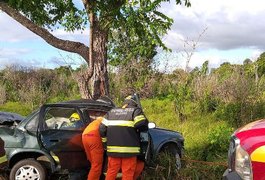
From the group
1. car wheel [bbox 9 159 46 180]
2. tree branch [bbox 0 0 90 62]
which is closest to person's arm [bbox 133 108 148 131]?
car wheel [bbox 9 159 46 180]

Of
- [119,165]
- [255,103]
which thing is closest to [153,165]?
[119,165]

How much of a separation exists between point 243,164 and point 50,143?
4.16 m

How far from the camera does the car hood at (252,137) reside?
373 centimetres

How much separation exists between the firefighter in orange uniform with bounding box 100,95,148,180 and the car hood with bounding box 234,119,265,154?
253 centimetres

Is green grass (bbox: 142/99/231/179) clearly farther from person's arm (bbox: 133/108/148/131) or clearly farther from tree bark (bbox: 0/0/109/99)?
tree bark (bbox: 0/0/109/99)

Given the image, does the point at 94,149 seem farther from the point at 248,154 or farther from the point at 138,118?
the point at 248,154

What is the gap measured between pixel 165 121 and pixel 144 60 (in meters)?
6.72

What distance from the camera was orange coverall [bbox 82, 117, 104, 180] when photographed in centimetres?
695

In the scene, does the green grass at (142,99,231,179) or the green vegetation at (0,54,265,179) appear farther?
the green vegetation at (0,54,265,179)

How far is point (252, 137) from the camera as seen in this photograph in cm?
385

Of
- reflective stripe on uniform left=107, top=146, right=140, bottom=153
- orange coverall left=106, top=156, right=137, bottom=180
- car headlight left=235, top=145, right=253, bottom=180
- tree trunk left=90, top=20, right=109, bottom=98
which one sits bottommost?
orange coverall left=106, top=156, right=137, bottom=180

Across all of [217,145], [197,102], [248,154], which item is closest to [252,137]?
[248,154]

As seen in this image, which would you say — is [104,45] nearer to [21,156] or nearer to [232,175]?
[21,156]

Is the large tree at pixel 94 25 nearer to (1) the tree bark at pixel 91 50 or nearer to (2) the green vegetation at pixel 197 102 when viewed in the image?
(1) the tree bark at pixel 91 50
